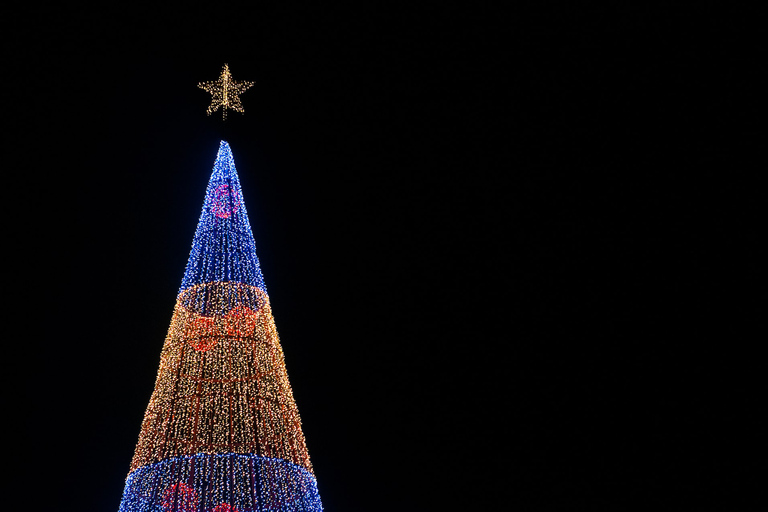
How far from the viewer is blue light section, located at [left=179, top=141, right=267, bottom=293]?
7.25 m

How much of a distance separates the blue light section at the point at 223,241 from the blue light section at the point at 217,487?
4.34 feet

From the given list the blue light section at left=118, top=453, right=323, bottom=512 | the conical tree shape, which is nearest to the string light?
the conical tree shape

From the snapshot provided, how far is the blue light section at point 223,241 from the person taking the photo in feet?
23.8

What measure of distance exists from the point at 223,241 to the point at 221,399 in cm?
121

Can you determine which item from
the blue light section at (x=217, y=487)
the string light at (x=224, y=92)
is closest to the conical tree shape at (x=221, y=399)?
the blue light section at (x=217, y=487)

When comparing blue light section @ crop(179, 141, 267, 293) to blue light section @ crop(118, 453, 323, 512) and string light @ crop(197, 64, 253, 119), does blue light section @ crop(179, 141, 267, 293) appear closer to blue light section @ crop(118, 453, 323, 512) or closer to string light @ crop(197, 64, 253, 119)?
string light @ crop(197, 64, 253, 119)

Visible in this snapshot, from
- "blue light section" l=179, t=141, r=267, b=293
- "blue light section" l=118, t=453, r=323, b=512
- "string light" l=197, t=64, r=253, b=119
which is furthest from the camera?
"string light" l=197, t=64, r=253, b=119

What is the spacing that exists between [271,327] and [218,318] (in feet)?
1.36

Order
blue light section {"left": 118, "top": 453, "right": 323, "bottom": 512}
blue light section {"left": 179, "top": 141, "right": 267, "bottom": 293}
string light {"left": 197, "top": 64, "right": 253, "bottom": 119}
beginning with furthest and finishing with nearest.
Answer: string light {"left": 197, "top": 64, "right": 253, "bottom": 119} → blue light section {"left": 179, "top": 141, "right": 267, "bottom": 293} → blue light section {"left": 118, "top": 453, "right": 323, "bottom": 512}

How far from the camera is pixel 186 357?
23.4 ft

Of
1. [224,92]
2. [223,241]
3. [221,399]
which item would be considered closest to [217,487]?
[221,399]

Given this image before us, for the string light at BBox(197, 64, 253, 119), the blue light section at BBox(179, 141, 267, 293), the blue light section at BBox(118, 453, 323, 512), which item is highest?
the string light at BBox(197, 64, 253, 119)

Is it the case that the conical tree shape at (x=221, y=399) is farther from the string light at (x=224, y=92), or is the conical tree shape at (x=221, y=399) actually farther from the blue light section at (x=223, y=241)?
the string light at (x=224, y=92)

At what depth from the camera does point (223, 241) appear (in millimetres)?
7312
